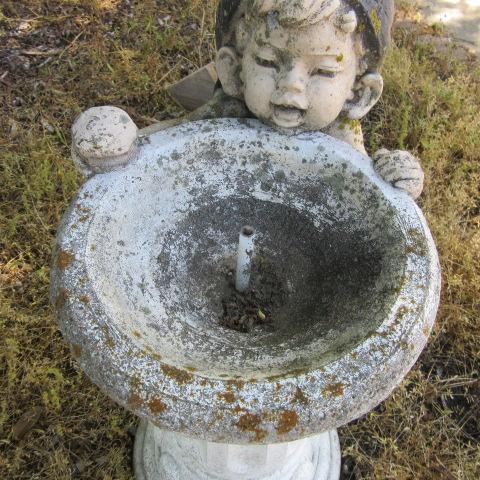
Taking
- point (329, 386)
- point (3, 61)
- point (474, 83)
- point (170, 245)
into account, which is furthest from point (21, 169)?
point (474, 83)

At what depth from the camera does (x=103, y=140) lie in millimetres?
1645

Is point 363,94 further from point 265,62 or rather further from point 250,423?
point 250,423

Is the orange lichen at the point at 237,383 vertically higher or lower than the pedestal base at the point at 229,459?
higher

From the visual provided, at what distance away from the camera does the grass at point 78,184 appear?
2.42 m

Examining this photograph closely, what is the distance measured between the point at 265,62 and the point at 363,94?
35cm

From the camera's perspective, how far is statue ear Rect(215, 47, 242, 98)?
5.71 feet

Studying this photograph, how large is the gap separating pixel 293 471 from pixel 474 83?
2.63 m

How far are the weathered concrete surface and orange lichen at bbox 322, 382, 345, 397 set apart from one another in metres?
3.44

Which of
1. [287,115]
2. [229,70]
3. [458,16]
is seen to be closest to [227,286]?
[287,115]

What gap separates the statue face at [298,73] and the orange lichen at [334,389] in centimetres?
76

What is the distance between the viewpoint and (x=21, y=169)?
3.12 metres

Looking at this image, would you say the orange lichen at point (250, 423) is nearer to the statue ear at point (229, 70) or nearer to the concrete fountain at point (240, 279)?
the concrete fountain at point (240, 279)

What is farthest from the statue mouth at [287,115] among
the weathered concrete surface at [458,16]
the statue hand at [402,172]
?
the weathered concrete surface at [458,16]

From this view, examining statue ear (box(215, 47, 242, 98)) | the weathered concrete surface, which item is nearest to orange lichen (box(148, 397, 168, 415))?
statue ear (box(215, 47, 242, 98))
